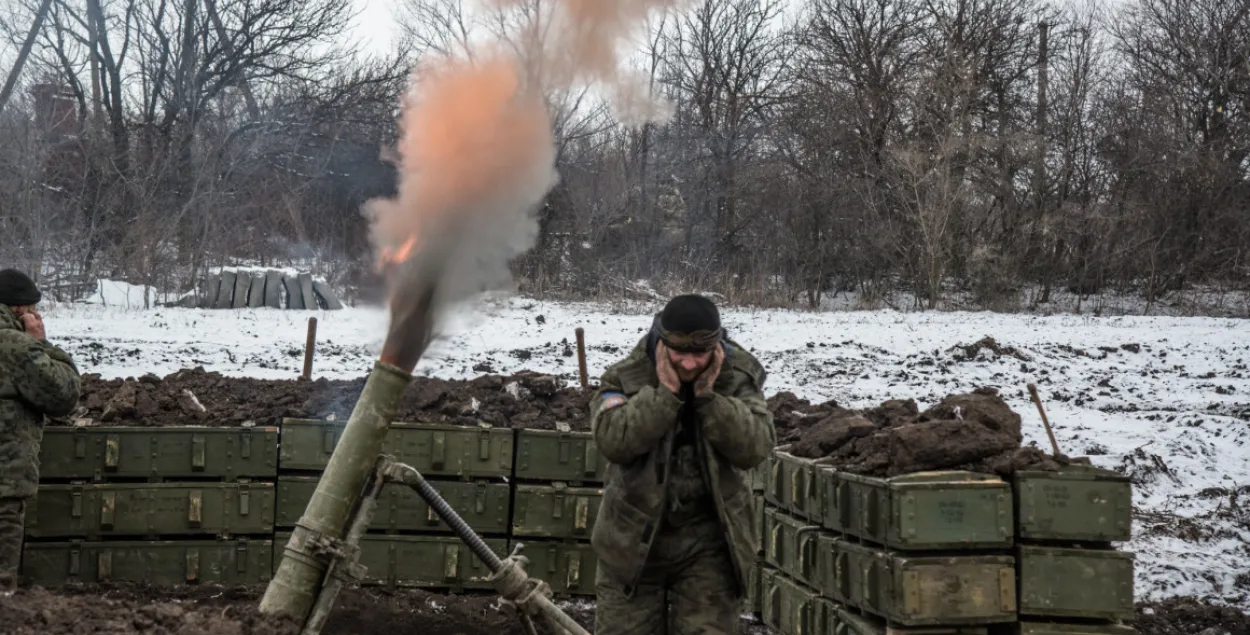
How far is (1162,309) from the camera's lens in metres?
24.5

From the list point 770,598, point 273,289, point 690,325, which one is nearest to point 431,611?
point 770,598

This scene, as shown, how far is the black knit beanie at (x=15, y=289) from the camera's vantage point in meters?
7.39

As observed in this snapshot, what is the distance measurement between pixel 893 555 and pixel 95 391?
238 inches

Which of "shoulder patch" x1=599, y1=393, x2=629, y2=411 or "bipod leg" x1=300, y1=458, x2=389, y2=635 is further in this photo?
"bipod leg" x1=300, y1=458, x2=389, y2=635

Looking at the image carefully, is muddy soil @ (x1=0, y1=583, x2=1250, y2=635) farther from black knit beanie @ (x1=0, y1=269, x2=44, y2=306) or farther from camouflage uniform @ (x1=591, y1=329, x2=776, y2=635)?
camouflage uniform @ (x1=591, y1=329, x2=776, y2=635)

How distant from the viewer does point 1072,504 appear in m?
6.23

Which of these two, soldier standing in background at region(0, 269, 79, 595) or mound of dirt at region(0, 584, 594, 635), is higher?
soldier standing in background at region(0, 269, 79, 595)

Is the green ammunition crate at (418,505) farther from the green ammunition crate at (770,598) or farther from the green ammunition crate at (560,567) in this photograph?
the green ammunition crate at (770,598)

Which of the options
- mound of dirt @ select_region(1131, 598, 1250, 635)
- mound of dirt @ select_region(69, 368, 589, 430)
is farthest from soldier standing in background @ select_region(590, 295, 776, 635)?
mound of dirt @ select_region(1131, 598, 1250, 635)

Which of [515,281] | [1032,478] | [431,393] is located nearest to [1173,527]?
[1032,478]

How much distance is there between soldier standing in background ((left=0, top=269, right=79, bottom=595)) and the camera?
7.18 meters

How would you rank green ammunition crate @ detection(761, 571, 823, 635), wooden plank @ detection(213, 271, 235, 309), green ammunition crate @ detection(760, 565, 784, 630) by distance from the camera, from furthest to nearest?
1. wooden plank @ detection(213, 271, 235, 309)
2. green ammunition crate @ detection(760, 565, 784, 630)
3. green ammunition crate @ detection(761, 571, 823, 635)

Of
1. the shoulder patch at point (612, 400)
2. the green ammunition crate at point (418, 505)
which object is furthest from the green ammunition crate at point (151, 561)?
the shoulder patch at point (612, 400)

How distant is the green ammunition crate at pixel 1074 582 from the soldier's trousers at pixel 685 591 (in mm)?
2057
